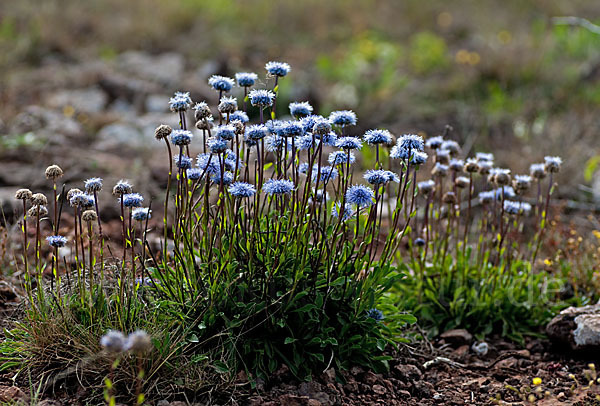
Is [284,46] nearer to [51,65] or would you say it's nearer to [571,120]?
[51,65]

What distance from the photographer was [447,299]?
3.63 m

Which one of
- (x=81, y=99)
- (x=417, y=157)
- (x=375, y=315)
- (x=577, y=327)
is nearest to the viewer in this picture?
(x=417, y=157)

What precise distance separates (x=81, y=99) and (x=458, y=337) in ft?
18.7

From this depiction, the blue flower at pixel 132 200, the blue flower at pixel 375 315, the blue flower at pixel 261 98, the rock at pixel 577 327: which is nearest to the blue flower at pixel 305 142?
the blue flower at pixel 261 98

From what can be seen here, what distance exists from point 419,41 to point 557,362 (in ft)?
22.8

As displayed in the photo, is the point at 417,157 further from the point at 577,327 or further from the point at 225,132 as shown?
the point at 577,327

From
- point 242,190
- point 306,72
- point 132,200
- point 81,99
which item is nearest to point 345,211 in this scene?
point 242,190

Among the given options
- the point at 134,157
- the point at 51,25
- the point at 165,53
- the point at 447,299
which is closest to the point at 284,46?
the point at 165,53

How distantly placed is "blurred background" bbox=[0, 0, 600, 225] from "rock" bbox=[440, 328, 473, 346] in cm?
172

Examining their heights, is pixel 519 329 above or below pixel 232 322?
below

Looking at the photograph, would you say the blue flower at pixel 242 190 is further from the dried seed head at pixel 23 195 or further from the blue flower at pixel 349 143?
the dried seed head at pixel 23 195

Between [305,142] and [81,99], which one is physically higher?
[305,142]

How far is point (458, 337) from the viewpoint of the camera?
3480 millimetres

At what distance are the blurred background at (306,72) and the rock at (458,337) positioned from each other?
172 cm
